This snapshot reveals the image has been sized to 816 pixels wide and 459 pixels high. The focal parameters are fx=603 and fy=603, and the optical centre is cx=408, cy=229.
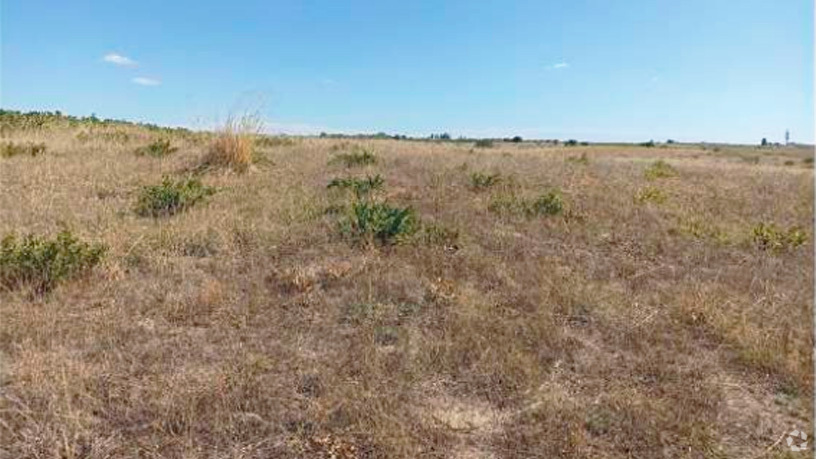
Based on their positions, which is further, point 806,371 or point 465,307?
point 465,307

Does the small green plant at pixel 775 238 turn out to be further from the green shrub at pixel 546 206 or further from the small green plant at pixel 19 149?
the small green plant at pixel 19 149

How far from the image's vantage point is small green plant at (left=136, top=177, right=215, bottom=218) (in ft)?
22.8

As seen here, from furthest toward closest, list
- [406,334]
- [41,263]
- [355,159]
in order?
[355,159]
[41,263]
[406,334]

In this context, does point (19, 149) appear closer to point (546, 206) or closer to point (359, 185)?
point (359, 185)

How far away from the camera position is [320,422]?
2986 millimetres

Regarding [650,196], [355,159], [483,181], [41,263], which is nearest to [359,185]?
[483,181]

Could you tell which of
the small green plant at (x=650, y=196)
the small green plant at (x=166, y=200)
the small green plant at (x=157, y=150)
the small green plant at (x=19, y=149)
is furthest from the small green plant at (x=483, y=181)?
the small green plant at (x=19, y=149)

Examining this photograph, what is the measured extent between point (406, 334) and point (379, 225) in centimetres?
210

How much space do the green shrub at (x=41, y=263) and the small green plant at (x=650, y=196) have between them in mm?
6976

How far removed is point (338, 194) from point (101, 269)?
12.3 ft

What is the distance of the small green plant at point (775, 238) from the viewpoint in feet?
21.6

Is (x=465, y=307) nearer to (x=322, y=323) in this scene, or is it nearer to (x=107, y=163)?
(x=322, y=323)

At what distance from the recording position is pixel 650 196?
8734 millimetres

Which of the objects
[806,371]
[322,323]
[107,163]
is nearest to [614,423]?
[806,371]
